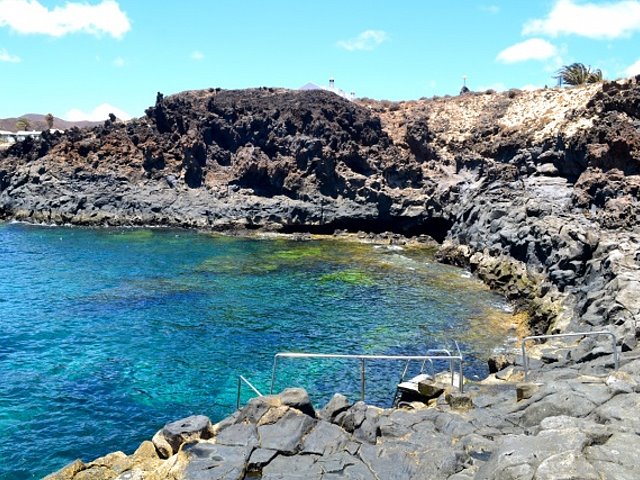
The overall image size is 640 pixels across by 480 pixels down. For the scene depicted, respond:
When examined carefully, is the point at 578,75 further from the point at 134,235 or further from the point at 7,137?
the point at 7,137

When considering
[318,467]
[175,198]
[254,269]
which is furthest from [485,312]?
[175,198]

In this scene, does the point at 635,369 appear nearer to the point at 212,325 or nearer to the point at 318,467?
the point at 318,467

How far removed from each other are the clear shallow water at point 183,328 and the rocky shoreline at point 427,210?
5993 mm

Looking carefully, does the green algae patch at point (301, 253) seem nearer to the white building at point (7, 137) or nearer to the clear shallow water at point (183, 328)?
the clear shallow water at point (183, 328)

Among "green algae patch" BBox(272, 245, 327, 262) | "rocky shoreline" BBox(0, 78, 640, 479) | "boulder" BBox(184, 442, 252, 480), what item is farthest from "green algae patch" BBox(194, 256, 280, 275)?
"boulder" BBox(184, 442, 252, 480)

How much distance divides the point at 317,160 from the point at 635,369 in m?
60.2

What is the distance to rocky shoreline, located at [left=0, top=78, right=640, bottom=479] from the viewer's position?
44.1ft

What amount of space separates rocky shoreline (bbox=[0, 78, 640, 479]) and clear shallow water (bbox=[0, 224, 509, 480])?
19.7 feet

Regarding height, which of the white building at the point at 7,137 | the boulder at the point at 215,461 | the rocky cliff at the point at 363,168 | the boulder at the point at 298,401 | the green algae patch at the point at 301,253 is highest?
the white building at the point at 7,137

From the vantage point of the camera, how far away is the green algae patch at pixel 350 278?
1812 inches

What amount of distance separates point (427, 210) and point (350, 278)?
26328 mm

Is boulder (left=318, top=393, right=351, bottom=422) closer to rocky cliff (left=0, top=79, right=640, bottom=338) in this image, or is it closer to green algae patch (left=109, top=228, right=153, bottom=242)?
rocky cliff (left=0, top=79, right=640, bottom=338)

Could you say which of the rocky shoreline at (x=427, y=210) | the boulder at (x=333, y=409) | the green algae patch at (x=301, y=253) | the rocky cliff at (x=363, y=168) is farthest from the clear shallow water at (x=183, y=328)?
the rocky cliff at (x=363, y=168)

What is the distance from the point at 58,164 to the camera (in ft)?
271
